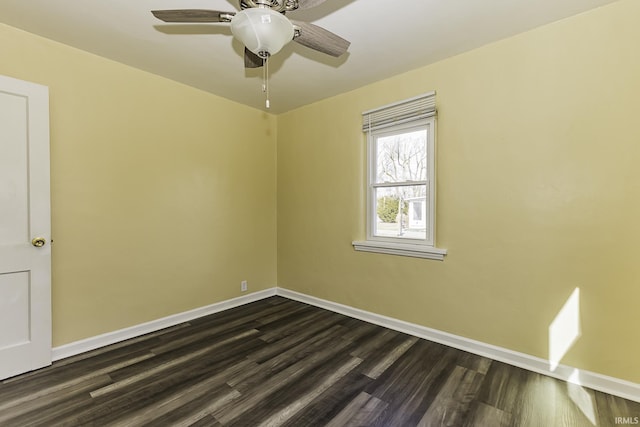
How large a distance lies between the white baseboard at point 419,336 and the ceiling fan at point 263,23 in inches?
103

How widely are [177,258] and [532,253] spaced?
3.30 metres

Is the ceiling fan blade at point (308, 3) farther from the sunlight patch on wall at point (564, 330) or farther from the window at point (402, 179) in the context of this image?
the sunlight patch on wall at point (564, 330)

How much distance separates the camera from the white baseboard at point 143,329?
2.45 metres

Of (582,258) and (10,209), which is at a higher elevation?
(10,209)

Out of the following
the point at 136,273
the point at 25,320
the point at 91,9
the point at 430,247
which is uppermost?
the point at 91,9

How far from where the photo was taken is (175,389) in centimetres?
203

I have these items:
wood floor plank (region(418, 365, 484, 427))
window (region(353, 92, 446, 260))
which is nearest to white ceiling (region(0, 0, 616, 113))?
window (region(353, 92, 446, 260))

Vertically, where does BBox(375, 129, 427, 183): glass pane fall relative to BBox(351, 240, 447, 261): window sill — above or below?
→ above

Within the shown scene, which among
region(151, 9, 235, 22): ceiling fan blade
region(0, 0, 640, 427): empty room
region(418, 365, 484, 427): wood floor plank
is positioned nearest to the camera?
region(151, 9, 235, 22): ceiling fan blade

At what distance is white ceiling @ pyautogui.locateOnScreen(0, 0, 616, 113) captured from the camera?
1.96 metres

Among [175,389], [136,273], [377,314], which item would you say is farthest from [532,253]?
[136,273]

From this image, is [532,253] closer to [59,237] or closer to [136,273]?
[136,273]

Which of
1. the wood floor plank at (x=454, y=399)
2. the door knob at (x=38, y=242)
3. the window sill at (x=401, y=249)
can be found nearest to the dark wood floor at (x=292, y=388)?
the wood floor plank at (x=454, y=399)

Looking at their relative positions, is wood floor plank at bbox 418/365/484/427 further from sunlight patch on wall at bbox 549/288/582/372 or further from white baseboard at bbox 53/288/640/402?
sunlight patch on wall at bbox 549/288/582/372
